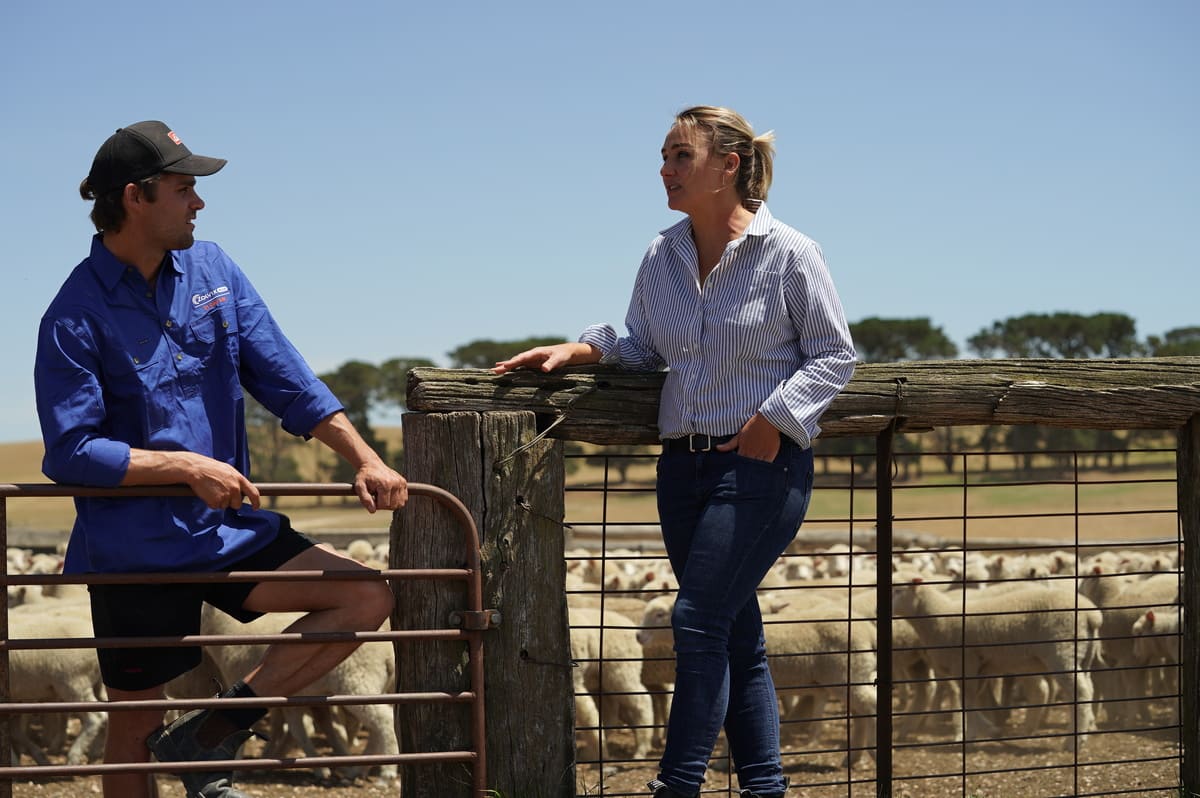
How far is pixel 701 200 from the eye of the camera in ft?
12.7

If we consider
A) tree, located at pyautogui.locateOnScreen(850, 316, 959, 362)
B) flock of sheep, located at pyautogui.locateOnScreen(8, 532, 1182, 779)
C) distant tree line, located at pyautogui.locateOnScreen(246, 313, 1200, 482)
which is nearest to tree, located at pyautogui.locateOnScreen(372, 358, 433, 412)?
distant tree line, located at pyautogui.locateOnScreen(246, 313, 1200, 482)

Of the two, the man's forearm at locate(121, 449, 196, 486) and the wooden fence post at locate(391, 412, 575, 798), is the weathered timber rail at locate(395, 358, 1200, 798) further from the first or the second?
the man's forearm at locate(121, 449, 196, 486)

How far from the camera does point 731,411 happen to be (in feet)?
12.4

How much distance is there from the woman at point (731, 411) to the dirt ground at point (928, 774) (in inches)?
117

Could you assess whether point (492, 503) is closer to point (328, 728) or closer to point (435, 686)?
point (435, 686)

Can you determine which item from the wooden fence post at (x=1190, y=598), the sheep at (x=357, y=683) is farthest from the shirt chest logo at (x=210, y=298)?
the sheep at (x=357, y=683)

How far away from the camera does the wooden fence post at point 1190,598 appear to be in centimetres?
489

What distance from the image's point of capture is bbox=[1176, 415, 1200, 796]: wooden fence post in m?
4.89

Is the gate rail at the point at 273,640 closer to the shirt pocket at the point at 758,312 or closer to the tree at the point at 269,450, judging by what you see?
the shirt pocket at the point at 758,312

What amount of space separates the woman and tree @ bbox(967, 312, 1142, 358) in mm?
66934

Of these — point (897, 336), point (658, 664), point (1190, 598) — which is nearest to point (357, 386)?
point (897, 336)

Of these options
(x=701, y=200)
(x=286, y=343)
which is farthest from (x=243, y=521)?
(x=701, y=200)

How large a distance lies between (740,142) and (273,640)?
2.00 m

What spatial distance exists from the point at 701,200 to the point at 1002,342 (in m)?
72.5
